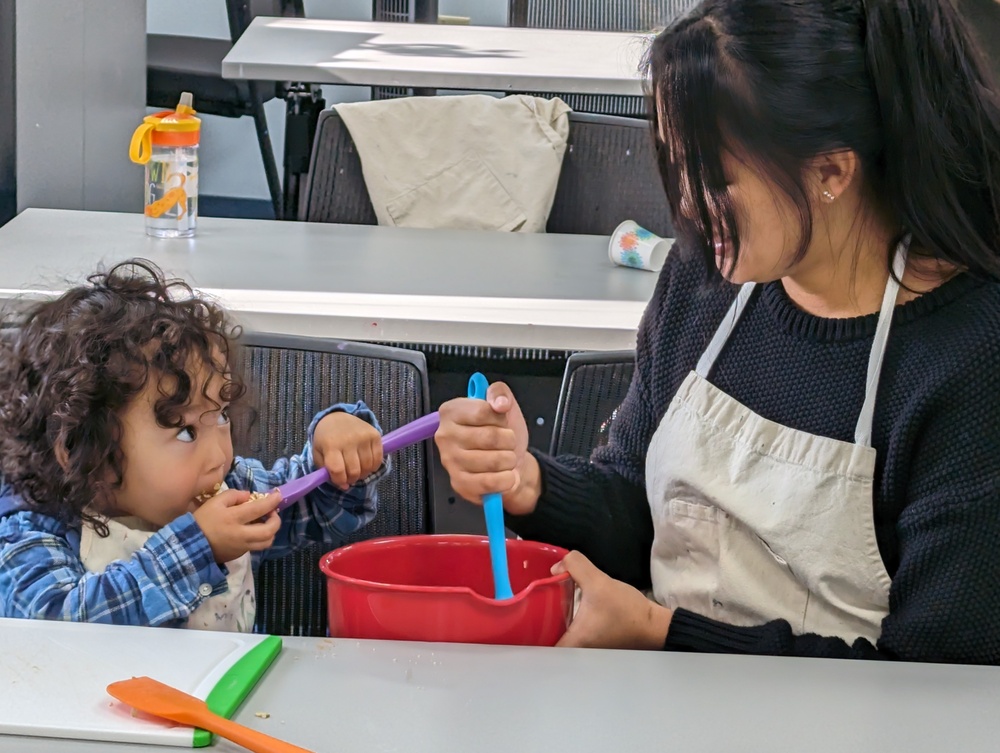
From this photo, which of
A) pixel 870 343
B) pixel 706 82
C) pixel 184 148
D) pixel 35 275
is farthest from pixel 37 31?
pixel 870 343

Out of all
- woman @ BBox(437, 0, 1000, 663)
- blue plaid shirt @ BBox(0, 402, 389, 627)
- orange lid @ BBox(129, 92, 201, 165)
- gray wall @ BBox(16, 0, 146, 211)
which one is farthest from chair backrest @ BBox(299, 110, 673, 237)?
blue plaid shirt @ BBox(0, 402, 389, 627)

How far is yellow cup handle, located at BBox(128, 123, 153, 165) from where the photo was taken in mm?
1874

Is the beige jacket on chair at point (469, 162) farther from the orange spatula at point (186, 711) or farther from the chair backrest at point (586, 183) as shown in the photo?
the orange spatula at point (186, 711)

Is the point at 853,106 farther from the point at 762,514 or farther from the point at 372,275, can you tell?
the point at 372,275

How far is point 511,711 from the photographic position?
0.74 metres

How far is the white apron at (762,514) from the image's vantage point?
1043mm

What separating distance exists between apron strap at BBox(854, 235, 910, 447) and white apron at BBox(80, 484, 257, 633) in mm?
580

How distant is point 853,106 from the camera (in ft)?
3.31

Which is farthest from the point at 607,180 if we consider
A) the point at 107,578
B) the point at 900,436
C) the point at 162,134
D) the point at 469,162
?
the point at 107,578

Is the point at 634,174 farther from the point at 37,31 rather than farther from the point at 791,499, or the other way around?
the point at 791,499

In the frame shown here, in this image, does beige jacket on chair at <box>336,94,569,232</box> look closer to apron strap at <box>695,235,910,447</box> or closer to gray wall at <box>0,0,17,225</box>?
gray wall at <box>0,0,17,225</box>

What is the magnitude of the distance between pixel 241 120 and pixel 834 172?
4578 mm

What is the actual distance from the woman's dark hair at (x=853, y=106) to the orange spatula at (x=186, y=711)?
1.96 feet

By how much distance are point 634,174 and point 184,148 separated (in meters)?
0.83
